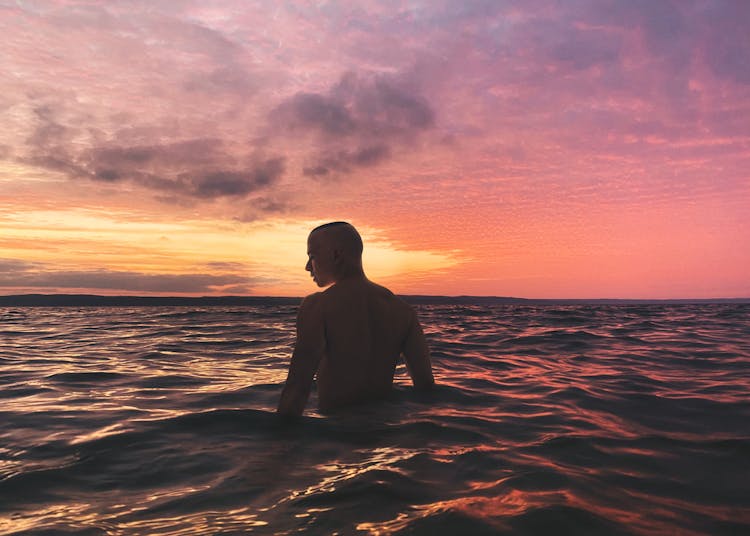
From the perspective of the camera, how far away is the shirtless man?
4418 millimetres

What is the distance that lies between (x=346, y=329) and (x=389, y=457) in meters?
1.29

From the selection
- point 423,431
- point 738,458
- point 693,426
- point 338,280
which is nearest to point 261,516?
point 423,431

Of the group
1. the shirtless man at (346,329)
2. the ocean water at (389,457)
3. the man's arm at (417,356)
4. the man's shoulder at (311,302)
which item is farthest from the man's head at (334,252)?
the ocean water at (389,457)

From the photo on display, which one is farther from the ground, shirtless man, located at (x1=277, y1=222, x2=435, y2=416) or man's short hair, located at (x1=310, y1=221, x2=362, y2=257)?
man's short hair, located at (x1=310, y1=221, x2=362, y2=257)

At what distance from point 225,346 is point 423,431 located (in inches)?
364

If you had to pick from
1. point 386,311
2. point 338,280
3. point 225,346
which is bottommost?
point 225,346

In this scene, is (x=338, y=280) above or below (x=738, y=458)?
above

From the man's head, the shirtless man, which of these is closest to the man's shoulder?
the shirtless man

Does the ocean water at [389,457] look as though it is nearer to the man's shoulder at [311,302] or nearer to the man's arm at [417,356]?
the man's arm at [417,356]

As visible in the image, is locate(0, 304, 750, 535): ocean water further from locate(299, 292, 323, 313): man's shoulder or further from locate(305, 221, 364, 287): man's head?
locate(305, 221, 364, 287): man's head

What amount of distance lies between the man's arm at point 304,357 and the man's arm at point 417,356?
109cm

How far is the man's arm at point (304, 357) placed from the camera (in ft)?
14.0

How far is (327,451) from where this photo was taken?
3854mm

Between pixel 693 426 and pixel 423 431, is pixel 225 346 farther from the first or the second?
pixel 693 426
